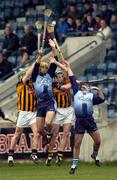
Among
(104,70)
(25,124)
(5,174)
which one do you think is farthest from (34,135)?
(104,70)

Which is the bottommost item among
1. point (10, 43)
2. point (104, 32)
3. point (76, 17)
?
point (10, 43)

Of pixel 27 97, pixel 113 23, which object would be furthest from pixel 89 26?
pixel 27 97

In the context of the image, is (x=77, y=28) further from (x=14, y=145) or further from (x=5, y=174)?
(x=5, y=174)

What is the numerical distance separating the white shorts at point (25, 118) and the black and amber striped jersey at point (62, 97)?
58 centimetres

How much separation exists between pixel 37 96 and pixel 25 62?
6090 mm

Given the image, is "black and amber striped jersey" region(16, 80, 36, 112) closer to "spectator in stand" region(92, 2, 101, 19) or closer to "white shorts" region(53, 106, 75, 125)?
"white shorts" region(53, 106, 75, 125)

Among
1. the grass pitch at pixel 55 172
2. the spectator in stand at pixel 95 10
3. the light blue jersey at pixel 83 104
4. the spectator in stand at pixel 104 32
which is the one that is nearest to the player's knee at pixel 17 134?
the grass pitch at pixel 55 172

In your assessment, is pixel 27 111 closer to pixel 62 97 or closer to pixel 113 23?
pixel 62 97

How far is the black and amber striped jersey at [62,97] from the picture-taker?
67.1 ft

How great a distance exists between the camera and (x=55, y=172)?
18.5 metres

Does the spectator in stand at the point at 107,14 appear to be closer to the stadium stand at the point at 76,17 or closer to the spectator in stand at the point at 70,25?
the stadium stand at the point at 76,17

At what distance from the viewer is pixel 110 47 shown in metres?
26.6

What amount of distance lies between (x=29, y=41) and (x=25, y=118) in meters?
6.77

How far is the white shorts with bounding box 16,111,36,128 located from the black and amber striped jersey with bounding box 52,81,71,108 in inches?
22.6
